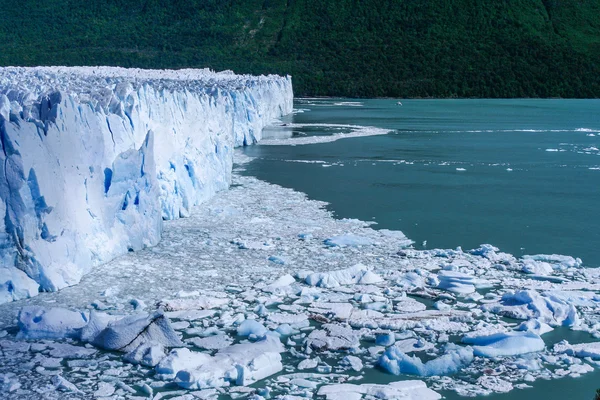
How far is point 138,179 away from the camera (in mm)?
6984

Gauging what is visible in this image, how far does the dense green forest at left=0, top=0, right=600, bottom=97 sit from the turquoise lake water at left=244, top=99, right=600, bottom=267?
87.7 feet

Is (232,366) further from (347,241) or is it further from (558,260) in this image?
(558,260)

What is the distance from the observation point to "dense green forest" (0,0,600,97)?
48.2m

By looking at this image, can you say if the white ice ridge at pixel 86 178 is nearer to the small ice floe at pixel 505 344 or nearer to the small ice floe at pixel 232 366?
the small ice floe at pixel 232 366

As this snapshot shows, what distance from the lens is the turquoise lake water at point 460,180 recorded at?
8.05 metres

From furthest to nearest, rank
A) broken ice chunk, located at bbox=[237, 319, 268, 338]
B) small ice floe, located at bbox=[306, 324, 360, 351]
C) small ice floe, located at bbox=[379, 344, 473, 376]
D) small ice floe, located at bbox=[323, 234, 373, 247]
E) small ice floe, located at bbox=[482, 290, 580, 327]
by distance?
small ice floe, located at bbox=[323, 234, 373, 247], small ice floe, located at bbox=[482, 290, 580, 327], broken ice chunk, located at bbox=[237, 319, 268, 338], small ice floe, located at bbox=[306, 324, 360, 351], small ice floe, located at bbox=[379, 344, 473, 376]

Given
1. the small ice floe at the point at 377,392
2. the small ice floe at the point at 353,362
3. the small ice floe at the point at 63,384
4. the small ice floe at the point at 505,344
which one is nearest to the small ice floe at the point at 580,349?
the small ice floe at the point at 505,344

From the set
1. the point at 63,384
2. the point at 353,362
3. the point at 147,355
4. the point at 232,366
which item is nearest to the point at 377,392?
the point at 353,362

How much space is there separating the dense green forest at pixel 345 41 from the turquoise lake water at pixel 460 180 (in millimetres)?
26737

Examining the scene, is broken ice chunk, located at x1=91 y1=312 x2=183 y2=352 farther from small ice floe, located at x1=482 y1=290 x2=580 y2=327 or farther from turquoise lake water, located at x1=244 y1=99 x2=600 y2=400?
small ice floe, located at x1=482 y1=290 x2=580 y2=327

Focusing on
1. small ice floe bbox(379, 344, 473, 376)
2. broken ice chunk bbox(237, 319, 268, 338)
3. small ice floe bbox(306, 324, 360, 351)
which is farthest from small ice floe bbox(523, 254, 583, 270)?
broken ice chunk bbox(237, 319, 268, 338)

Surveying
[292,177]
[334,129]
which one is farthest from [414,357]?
[334,129]

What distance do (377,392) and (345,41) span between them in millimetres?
50665

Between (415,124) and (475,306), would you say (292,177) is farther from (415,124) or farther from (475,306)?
(415,124)
